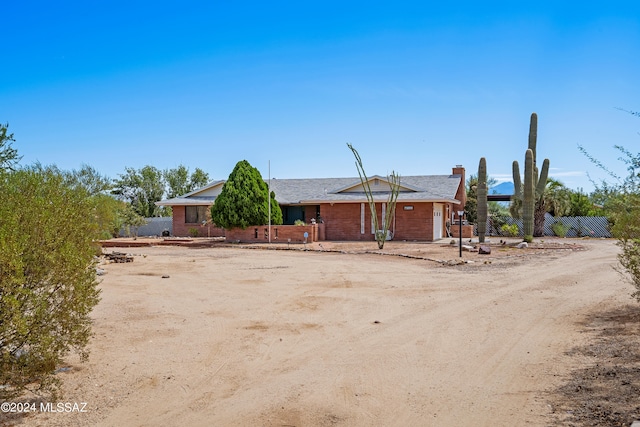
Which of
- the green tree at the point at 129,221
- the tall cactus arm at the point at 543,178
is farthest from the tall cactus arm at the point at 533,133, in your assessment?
the green tree at the point at 129,221

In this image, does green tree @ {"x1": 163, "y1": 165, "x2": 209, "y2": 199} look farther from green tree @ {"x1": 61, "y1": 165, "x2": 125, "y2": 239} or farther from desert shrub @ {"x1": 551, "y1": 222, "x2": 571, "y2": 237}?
desert shrub @ {"x1": 551, "y1": 222, "x2": 571, "y2": 237}

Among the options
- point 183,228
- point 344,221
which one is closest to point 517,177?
point 344,221

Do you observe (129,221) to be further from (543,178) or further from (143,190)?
(543,178)

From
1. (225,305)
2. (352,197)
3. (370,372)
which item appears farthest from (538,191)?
(370,372)

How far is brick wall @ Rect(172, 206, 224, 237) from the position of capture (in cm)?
3881

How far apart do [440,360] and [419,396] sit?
150 centimetres

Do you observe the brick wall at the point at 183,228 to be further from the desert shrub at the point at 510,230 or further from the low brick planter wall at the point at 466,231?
the desert shrub at the point at 510,230

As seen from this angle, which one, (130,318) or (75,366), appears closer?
(75,366)

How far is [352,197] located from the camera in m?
35.5

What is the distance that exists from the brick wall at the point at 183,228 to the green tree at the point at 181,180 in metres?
19.9

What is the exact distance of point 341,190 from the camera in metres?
37.4

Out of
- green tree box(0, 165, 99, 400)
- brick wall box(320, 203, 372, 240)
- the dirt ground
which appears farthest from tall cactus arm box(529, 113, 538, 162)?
green tree box(0, 165, 99, 400)

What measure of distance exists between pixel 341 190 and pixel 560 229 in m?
15.4

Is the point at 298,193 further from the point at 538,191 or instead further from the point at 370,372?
the point at 370,372
